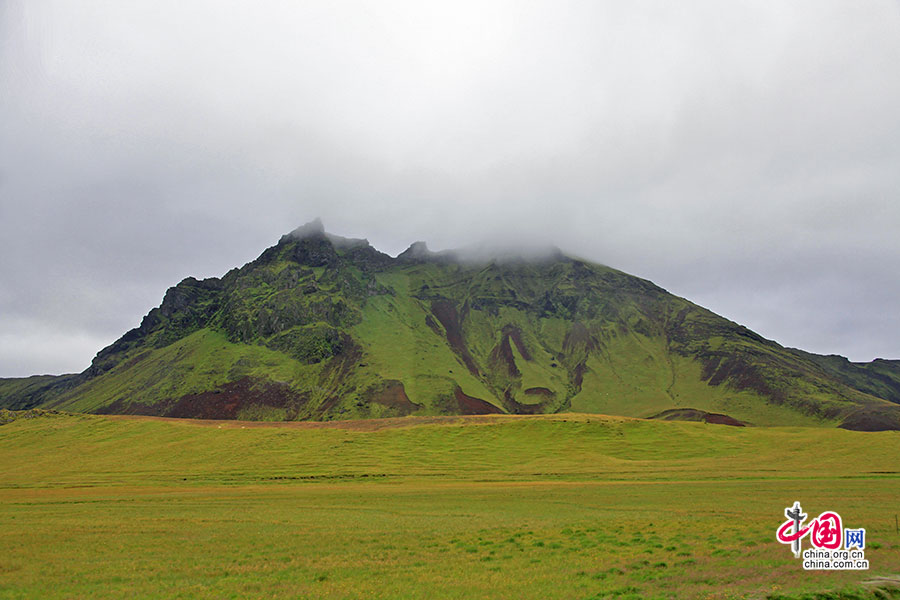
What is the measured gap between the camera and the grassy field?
2598cm

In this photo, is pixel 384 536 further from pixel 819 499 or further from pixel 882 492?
pixel 882 492

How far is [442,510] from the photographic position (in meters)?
51.6

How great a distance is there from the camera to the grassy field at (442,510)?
26.0 meters

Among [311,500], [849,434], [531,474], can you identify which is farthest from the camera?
[849,434]

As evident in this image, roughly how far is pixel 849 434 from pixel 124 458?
15170 centimetres

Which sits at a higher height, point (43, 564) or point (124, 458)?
point (43, 564)

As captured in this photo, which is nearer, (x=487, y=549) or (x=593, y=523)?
(x=487, y=549)

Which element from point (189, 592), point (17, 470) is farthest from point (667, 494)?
point (17, 470)

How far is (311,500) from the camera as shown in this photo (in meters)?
61.2

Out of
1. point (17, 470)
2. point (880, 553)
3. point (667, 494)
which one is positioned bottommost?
point (17, 470)

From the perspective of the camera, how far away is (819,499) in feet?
166

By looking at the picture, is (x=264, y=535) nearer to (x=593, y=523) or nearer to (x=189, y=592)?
(x=189, y=592)

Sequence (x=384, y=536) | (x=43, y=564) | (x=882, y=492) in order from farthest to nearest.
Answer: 1. (x=882, y=492)
2. (x=384, y=536)
3. (x=43, y=564)

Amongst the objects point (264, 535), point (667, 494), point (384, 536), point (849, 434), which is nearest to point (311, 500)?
point (264, 535)
